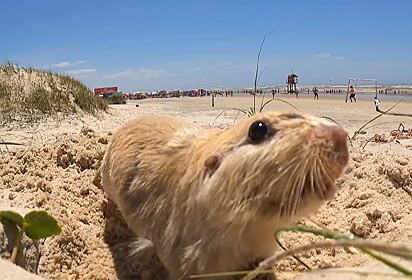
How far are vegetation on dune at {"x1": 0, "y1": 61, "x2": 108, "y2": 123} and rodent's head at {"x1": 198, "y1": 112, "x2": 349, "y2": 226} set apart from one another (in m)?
7.00

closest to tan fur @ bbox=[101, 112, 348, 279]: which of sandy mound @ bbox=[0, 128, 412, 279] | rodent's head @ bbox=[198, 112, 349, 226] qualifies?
rodent's head @ bbox=[198, 112, 349, 226]

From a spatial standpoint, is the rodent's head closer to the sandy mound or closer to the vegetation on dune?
the sandy mound

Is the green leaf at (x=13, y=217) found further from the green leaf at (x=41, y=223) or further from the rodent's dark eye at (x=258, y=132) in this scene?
the rodent's dark eye at (x=258, y=132)

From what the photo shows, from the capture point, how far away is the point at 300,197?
2338 millimetres

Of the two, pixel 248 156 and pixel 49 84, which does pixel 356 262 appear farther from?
pixel 49 84

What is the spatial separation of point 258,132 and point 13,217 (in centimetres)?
167

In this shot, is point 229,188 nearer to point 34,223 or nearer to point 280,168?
point 280,168

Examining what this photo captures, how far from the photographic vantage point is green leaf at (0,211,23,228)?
2.99 metres

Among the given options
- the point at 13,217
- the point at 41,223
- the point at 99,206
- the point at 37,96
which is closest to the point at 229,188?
the point at 41,223

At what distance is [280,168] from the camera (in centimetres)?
226

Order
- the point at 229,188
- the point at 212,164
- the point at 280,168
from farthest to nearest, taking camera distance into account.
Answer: the point at 212,164, the point at 229,188, the point at 280,168

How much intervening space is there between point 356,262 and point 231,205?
4.66ft

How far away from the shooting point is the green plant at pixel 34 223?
116 inches

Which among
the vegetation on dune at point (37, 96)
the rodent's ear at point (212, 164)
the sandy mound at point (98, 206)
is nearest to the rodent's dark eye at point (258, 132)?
the rodent's ear at point (212, 164)
